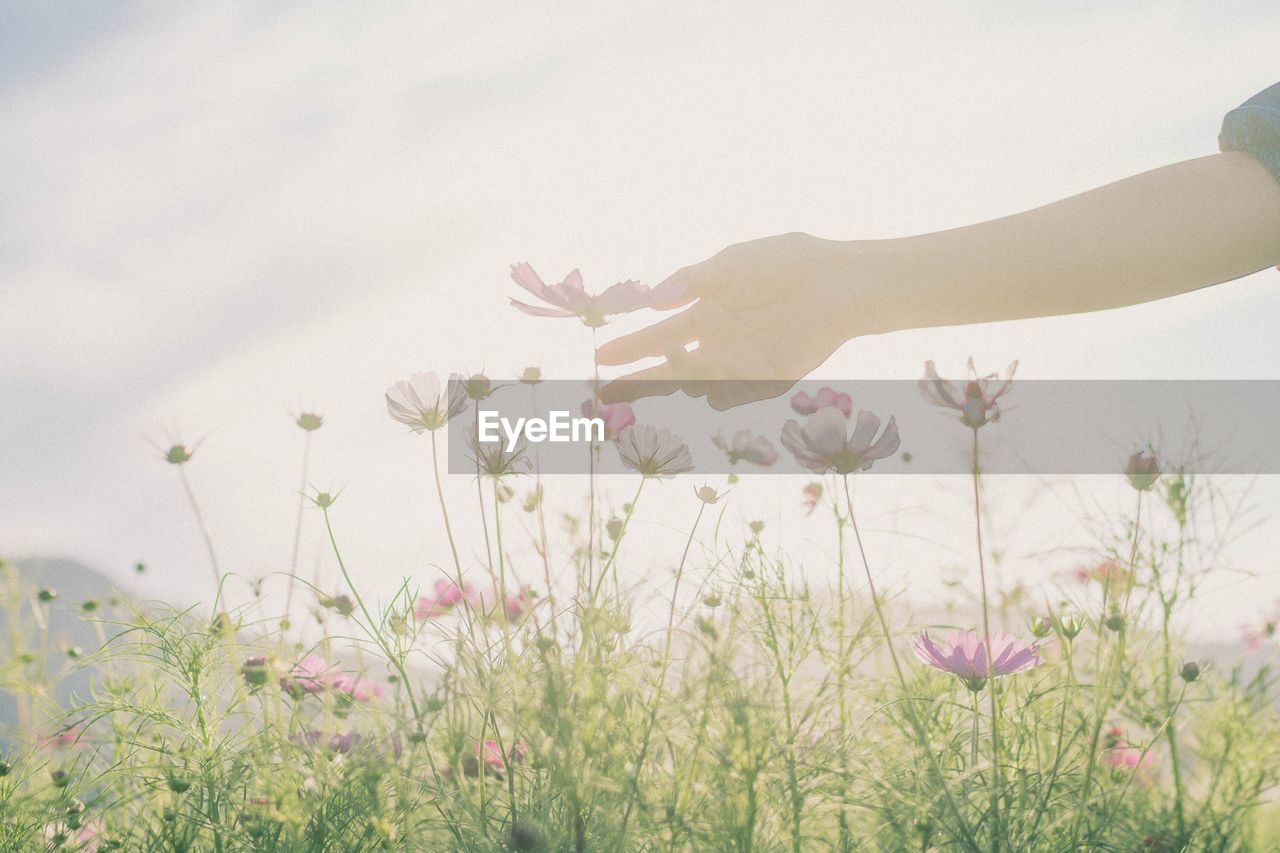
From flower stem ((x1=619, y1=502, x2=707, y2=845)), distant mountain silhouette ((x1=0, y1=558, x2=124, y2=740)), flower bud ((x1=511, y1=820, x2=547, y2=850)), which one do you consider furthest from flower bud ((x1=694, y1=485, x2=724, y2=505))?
distant mountain silhouette ((x1=0, y1=558, x2=124, y2=740))

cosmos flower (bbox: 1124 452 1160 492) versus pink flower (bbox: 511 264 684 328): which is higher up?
pink flower (bbox: 511 264 684 328)

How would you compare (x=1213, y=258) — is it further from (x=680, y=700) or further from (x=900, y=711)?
(x=680, y=700)

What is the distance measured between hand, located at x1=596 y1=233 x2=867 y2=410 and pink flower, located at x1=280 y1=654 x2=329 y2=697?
0.57 metres

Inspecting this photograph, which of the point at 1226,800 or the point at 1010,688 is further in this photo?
the point at 1226,800

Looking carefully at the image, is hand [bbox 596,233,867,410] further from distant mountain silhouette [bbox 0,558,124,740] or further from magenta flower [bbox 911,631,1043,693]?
distant mountain silhouette [bbox 0,558,124,740]

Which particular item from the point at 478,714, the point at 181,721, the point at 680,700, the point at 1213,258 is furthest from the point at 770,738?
the point at 1213,258

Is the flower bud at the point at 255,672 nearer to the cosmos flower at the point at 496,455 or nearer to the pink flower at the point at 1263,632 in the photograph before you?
the cosmos flower at the point at 496,455

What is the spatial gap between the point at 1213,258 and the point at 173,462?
135 cm

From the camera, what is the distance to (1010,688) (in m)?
0.94

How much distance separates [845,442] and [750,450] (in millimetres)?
134

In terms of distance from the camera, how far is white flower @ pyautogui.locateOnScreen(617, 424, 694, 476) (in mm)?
934

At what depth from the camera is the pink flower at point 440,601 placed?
0.88 meters

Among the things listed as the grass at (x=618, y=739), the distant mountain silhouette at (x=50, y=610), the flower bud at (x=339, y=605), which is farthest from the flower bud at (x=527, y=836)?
the distant mountain silhouette at (x=50, y=610)

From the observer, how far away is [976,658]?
2.66 feet
